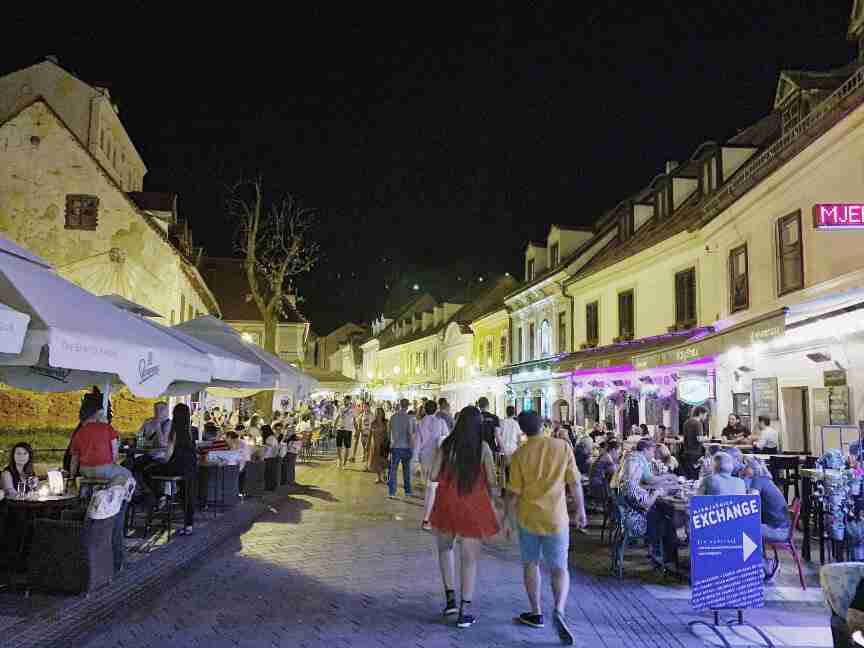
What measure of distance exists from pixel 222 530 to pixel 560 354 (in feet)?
65.9

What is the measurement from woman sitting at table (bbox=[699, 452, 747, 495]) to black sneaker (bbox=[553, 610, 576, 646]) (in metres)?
2.26

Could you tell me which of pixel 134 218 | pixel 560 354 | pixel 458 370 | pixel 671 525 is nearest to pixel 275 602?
pixel 671 525

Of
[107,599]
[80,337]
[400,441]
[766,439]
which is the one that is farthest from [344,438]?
[80,337]

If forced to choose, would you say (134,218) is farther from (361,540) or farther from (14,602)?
(14,602)

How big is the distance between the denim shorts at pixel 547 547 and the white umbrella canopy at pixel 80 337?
349 cm

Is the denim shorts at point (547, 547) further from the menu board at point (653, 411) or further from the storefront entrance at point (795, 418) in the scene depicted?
the menu board at point (653, 411)

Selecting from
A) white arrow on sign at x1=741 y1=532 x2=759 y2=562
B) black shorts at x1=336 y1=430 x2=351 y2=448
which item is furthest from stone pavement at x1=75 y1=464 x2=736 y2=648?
black shorts at x1=336 y1=430 x2=351 y2=448

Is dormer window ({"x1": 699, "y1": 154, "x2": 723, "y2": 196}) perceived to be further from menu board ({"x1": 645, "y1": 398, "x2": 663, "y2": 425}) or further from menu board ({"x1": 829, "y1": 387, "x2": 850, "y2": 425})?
menu board ({"x1": 829, "y1": 387, "x2": 850, "y2": 425})

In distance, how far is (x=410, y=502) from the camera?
1416cm

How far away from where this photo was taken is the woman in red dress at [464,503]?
619 cm

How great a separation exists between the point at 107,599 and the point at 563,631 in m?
4.10

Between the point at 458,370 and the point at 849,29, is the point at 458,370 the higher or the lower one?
the lower one

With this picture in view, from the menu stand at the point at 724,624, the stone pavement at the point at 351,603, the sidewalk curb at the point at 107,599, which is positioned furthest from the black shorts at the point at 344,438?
the menu stand at the point at 724,624

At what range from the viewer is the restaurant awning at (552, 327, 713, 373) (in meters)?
18.5
